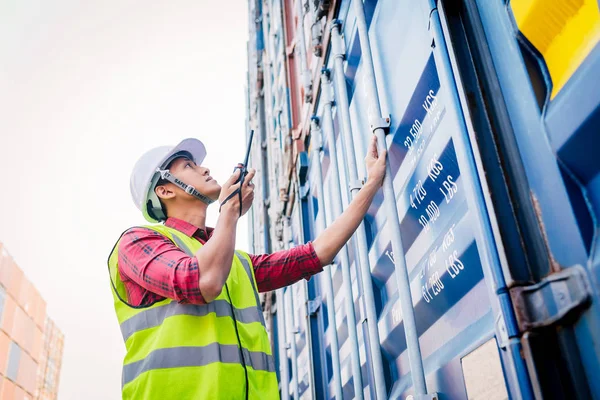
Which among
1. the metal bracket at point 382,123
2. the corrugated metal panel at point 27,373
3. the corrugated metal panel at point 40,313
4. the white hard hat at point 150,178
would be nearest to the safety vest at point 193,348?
the white hard hat at point 150,178

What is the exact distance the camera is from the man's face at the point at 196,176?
2.15 metres

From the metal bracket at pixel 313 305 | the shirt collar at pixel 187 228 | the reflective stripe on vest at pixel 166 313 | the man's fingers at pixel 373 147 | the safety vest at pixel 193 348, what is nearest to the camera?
the safety vest at pixel 193 348

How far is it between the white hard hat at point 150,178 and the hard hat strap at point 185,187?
0.06 meters

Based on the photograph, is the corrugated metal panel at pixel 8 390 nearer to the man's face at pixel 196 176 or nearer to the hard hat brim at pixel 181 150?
the hard hat brim at pixel 181 150

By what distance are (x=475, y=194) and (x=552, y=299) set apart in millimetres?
274

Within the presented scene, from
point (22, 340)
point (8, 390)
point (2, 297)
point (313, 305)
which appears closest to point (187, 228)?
point (313, 305)

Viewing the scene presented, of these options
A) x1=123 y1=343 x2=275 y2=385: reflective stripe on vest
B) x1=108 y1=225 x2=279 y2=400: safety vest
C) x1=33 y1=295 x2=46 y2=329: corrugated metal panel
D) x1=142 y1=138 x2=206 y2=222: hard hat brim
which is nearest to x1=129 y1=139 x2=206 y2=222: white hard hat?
x1=142 y1=138 x2=206 y2=222: hard hat brim

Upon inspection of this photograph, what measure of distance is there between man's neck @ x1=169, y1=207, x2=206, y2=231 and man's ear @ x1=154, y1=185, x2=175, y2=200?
0.09m

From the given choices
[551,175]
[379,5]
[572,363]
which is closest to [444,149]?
[551,175]

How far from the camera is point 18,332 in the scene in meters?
13.0

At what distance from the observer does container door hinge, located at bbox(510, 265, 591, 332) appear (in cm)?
95

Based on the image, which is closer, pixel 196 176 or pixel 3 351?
pixel 196 176

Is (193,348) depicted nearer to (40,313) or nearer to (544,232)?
(544,232)

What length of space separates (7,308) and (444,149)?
516 inches
